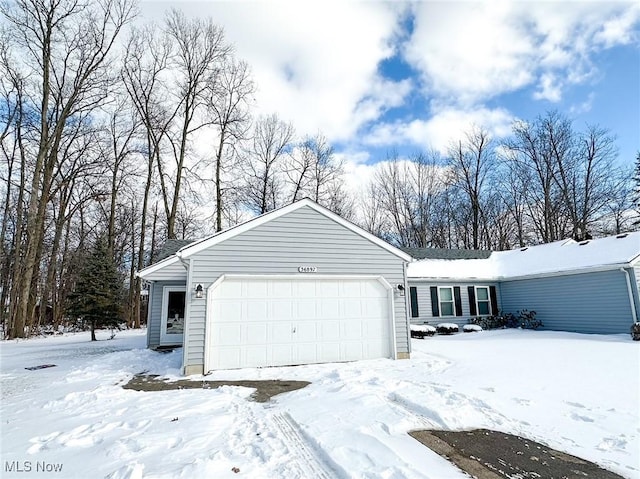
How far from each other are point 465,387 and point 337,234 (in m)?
4.66

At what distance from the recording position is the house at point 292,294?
26.3 ft

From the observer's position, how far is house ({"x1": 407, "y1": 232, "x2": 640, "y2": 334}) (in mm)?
12180

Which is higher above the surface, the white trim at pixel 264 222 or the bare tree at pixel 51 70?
the bare tree at pixel 51 70

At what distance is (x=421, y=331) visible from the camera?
1425 centimetres

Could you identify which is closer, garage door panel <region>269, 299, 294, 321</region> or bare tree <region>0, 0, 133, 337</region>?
garage door panel <region>269, 299, 294, 321</region>

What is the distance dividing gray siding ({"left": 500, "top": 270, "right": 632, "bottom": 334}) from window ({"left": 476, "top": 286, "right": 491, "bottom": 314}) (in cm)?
108

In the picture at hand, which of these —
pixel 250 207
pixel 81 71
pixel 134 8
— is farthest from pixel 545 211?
pixel 81 71

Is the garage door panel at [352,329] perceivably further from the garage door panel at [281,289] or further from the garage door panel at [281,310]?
the garage door panel at [281,289]

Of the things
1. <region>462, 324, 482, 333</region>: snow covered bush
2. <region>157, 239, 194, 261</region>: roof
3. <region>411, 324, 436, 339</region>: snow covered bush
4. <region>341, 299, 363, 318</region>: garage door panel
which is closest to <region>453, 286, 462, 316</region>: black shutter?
<region>462, 324, 482, 333</region>: snow covered bush

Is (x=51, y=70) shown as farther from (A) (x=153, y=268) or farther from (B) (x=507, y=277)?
(B) (x=507, y=277)

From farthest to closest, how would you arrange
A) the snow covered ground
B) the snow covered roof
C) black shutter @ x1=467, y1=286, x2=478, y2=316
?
black shutter @ x1=467, y1=286, x2=478, y2=316 < the snow covered roof < the snow covered ground

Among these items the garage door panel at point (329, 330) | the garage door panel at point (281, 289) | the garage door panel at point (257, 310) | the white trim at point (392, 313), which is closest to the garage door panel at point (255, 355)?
the garage door panel at point (257, 310)

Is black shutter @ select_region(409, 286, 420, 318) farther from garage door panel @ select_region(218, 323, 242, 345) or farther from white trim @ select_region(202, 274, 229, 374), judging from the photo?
white trim @ select_region(202, 274, 229, 374)

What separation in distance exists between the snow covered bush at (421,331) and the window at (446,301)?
1.47 meters
